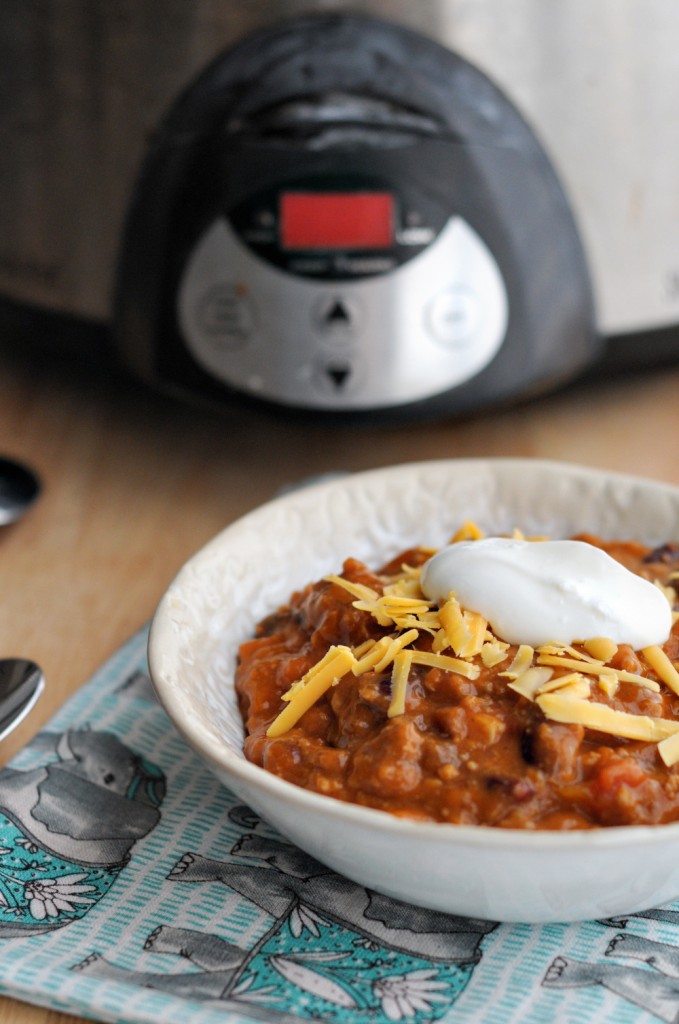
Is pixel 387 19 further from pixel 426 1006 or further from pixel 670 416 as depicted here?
pixel 426 1006

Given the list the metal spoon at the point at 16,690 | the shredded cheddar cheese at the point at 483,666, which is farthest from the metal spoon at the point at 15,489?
the shredded cheddar cheese at the point at 483,666

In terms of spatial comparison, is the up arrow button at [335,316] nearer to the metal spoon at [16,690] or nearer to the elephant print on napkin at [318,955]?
the metal spoon at [16,690]

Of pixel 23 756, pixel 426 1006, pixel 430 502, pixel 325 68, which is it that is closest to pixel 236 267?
pixel 325 68

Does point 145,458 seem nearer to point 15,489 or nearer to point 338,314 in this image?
point 15,489

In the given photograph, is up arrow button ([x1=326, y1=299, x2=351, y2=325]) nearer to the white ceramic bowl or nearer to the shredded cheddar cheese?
the white ceramic bowl

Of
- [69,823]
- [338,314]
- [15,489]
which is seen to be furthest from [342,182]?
[69,823]

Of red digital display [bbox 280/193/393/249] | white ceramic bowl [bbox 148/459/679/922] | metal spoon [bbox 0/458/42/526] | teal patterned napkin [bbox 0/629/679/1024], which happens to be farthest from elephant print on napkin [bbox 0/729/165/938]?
red digital display [bbox 280/193/393/249]
